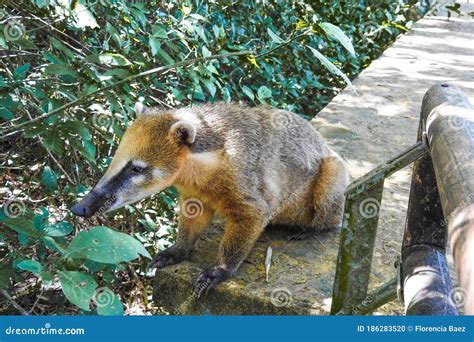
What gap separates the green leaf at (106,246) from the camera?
1.74m

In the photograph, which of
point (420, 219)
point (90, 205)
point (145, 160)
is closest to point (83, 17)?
point (145, 160)

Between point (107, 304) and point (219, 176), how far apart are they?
1.33 m

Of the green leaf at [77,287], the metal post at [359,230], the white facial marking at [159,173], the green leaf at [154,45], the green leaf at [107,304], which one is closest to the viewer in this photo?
the green leaf at [77,287]

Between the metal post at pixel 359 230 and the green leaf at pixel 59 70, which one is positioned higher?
the green leaf at pixel 59 70

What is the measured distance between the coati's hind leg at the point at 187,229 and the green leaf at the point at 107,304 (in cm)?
131

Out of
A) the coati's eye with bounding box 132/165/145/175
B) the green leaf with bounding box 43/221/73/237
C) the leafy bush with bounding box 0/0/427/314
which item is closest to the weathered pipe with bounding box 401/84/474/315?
the leafy bush with bounding box 0/0/427/314

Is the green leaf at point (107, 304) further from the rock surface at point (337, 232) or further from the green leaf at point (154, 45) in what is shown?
the green leaf at point (154, 45)

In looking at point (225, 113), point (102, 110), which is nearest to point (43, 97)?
point (102, 110)

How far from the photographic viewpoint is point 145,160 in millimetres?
3064

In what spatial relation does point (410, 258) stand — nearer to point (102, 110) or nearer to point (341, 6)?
point (102, 110)

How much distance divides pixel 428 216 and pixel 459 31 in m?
6.55

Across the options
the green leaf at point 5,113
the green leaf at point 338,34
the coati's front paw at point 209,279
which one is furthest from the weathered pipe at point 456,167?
the green leaf at point 5,113

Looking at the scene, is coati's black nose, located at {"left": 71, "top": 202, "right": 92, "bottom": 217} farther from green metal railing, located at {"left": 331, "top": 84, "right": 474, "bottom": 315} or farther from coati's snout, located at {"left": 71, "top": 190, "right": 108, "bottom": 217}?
green metal railing, located at {"left": 331, "top": 84, "right": 474, "bottom": 315}

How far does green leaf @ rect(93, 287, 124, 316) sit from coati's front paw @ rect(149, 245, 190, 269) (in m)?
1.27
